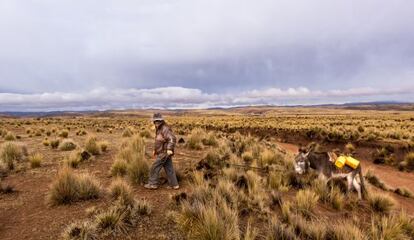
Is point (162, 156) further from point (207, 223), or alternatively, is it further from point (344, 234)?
point (344, 234)

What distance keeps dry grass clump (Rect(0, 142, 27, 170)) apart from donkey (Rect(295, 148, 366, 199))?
914 centimetres

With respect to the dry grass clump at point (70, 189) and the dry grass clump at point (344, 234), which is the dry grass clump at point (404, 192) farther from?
the dry grass clump at point (70, 189)

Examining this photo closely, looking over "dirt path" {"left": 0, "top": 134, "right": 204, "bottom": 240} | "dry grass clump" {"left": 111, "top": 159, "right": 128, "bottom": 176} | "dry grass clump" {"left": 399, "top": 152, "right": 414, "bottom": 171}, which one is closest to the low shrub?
"dry grass clump" {"left": 399, "top": 152, "right": 414, "bottom": 171}

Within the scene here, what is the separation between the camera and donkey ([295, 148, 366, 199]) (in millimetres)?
8383

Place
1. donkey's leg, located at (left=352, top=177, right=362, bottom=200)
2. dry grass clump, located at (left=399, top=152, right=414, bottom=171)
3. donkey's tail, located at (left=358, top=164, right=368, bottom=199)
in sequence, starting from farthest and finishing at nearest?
1. dry grass clump, located at (left=399, top=152, right=414, bottom=171)
2. donkey's tail, located at (left=358, top=164, right=368, bottom=199)
3. donkey's leg, located at (left=352, top=177, right=362, bottom=200)

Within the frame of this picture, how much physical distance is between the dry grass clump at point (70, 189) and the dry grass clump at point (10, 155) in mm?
4339

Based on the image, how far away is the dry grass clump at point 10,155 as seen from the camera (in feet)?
32.9

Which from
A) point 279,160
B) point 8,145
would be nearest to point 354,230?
point 279,160

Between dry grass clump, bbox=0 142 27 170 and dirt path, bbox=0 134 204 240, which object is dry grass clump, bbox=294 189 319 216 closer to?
dirt path, bbox=0 134 204 240

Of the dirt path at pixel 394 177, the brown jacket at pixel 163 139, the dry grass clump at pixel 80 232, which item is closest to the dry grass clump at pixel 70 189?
the dry grass clump at pixel 80 232

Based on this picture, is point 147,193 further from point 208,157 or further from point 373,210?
point 373,210

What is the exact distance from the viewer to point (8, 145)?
38.6ft

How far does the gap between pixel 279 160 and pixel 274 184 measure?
404 cm

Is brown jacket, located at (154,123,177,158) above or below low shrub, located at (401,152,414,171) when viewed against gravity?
above
